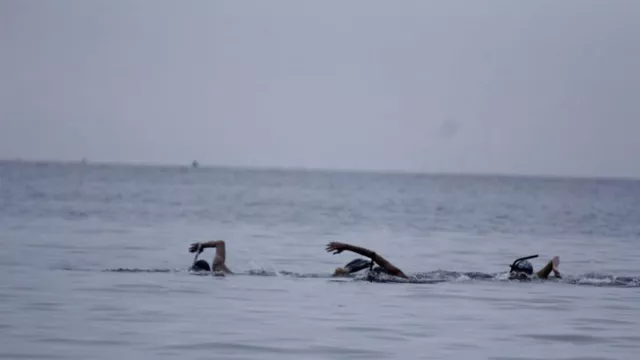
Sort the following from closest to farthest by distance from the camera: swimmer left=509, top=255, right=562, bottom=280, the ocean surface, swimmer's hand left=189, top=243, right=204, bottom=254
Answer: the ocean surface, swimmer's hand left=189, top=243, right=204, bottom=254, swimmer left=509, top=255, right=562, bottom=280

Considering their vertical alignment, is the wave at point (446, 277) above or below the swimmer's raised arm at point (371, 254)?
below

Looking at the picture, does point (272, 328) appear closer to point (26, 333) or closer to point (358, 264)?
point (26, 333)

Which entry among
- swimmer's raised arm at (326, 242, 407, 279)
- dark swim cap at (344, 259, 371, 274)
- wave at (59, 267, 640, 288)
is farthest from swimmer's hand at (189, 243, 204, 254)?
dark swim cap at (344, 259, 371, 274)

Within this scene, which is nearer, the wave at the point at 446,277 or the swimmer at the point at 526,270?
the wave at the point at 446,277

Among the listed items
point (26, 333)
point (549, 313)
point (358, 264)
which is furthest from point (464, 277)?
point (26, 333)

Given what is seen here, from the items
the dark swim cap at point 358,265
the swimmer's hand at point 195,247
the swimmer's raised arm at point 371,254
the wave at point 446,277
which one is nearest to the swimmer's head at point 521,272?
the wave at point 446,277

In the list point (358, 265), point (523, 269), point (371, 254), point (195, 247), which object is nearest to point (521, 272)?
point (523, 269)

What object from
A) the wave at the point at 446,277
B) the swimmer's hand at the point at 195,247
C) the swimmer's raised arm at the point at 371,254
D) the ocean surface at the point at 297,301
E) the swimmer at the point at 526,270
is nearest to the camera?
the ocean surface at the point at 297,301

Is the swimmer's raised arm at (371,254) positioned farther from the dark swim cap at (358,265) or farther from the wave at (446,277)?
the wave at (446,277)

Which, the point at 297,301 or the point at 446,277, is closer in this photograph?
the point at 297,301

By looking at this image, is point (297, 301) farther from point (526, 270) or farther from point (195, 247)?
point (526, 270)

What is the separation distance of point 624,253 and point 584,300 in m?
17.2

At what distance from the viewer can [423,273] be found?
2870 cm

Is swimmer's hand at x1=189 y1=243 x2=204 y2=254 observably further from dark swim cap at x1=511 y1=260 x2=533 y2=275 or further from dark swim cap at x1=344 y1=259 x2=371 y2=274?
dark swim cap at x1=511 y1=260 x2=533 y2=275
